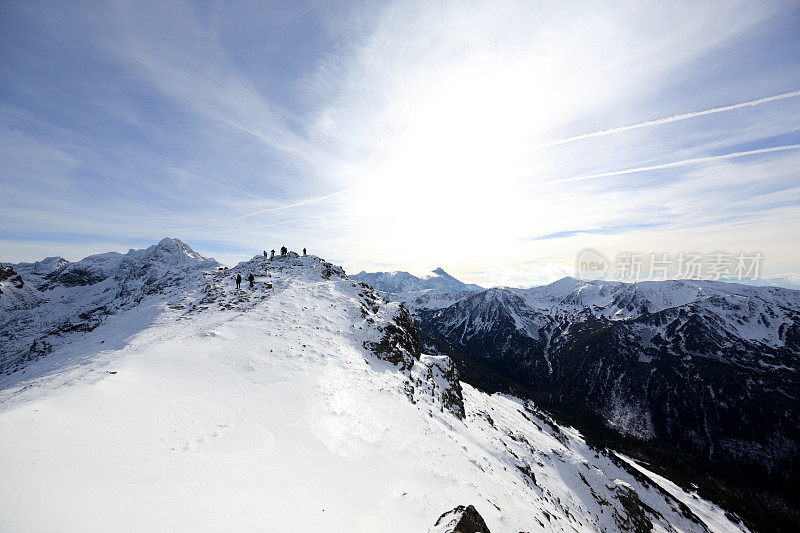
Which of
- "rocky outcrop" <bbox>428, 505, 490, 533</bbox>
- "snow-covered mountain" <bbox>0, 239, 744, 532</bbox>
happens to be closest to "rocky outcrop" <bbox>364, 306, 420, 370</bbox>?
"snow-covered mountain" <bbox>0, 239, 744, 532</bbox>

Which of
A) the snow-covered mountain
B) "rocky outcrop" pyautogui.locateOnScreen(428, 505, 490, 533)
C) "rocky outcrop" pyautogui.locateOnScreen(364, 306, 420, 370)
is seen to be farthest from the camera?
"rocky outcrop" pyautogui.locateOnScreen(364, 306, 420, 370)

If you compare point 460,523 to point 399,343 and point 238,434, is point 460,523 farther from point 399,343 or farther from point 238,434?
point 399,343

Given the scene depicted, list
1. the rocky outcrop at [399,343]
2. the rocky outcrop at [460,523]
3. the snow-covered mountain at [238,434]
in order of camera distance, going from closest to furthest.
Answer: the snow-covered mountain at [238,434] < the rocky outcrop at [460,523] < the rocky outcrop at [399,343]

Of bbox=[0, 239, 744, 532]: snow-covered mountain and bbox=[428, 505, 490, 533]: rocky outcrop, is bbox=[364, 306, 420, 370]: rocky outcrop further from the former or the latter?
bbox=[428, 505, 490, 533]: rocky outcrop

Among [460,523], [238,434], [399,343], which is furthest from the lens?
[399,343]

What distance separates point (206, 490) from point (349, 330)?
84.8ft

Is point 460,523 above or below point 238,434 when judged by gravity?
below

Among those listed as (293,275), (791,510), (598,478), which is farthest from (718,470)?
(293,275)

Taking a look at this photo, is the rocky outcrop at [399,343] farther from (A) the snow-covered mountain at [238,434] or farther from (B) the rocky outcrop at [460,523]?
(B) the rocky outcrop at [460,523]

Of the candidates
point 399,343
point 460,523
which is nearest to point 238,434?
point 460,523

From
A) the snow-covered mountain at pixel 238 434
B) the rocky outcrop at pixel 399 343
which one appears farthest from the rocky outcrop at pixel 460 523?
the rocky outcrop at pixel 399 343

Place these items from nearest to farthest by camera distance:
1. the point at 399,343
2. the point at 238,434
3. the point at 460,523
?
1. the point at 460,523
2. the point at 238,434
3. the point at 399,343

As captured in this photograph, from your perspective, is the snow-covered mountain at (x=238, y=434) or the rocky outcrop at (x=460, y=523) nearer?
the snow-covered mountain at (x=238, y=434)

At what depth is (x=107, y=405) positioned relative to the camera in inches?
449
